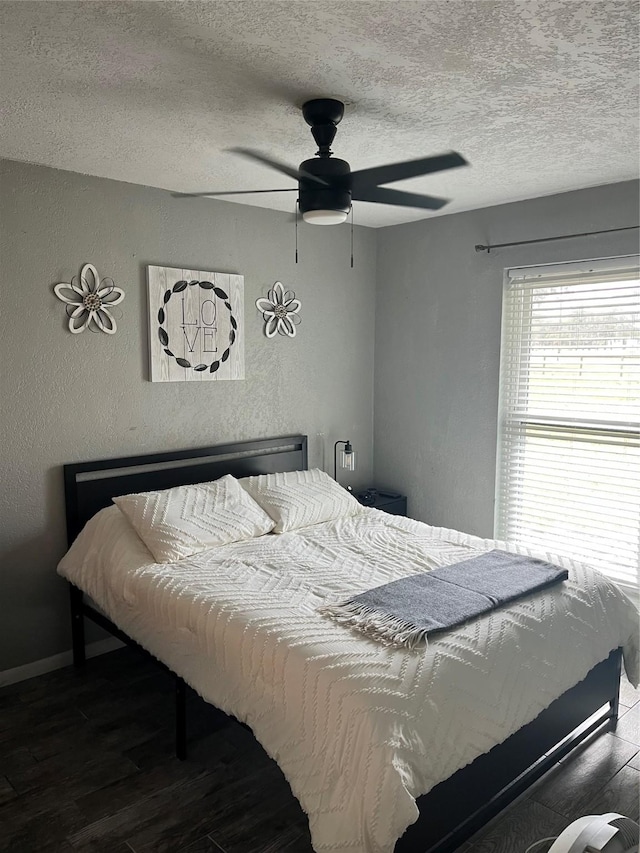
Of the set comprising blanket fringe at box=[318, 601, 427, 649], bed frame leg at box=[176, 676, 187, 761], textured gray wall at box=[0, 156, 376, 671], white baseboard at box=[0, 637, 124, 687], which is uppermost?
textured gray wall at box=[0, 156, 376, 671]

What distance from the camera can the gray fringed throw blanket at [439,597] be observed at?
216cm

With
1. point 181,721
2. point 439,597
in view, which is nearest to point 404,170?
point 439,597

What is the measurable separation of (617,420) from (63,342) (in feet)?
9.78

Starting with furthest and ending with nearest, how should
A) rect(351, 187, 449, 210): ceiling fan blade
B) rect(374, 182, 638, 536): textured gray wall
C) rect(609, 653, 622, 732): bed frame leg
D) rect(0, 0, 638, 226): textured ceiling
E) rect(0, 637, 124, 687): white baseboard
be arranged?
rect(374, 182, 638, 536): textured gray wall
rect(0, 637, 124, 687): white baseboard
rect(609, 653, 622, 732): bed frame leg
rect(351, 187, 449, 210): ceiling fan blade
rect(0, 0, 638, 226): textured ceiling

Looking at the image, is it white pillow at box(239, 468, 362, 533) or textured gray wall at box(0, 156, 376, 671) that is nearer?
textured gray wall at box(0, 156, 376, 671)

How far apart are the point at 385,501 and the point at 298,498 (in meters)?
1.06

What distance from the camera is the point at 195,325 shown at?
367 centimetres

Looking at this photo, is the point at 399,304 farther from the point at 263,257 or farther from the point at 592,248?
the point at 592,248

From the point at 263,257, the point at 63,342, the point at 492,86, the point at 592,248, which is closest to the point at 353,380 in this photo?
the point at 263,257

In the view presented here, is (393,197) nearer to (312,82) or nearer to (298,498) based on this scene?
(312,82)

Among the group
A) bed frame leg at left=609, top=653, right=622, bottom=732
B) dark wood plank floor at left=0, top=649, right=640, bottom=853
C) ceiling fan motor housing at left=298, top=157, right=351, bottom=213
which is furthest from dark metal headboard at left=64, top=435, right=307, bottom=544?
bed frame leg at left=609, top=653, right=622, bottom=732

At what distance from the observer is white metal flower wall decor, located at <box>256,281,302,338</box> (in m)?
4.04

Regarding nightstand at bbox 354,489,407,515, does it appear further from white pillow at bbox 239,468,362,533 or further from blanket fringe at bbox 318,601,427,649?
blanket fringe at bbox 318,601,427,649

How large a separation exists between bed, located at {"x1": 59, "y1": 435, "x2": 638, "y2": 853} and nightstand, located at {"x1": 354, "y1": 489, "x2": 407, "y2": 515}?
43.5 inches
